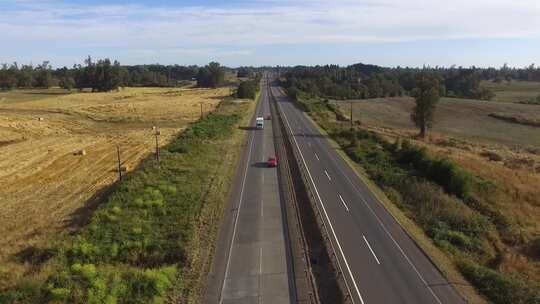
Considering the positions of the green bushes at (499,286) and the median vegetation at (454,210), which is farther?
the median vegetation at (454,210)

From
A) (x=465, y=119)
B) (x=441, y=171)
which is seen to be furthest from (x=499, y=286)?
(x=465, y=119)

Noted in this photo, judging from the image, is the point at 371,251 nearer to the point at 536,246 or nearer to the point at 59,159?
→ the point at 536,246

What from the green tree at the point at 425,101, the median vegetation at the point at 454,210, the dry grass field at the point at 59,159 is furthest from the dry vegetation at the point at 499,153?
the dry grass field at the point at 59,159

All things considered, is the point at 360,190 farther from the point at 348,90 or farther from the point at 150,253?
the point at 348,90

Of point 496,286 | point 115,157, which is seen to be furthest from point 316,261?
point 115,157

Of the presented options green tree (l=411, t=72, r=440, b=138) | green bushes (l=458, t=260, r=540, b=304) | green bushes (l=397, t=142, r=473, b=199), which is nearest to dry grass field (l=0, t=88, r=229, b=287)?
green bushes (l=458, t=260, r=540, b=304)

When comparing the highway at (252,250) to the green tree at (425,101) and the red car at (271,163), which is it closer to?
the red car at (271,163)

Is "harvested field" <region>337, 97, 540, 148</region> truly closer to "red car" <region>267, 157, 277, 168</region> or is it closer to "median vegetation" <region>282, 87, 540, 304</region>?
"median vegetation" <region>282, 87, 540, 304</region>
